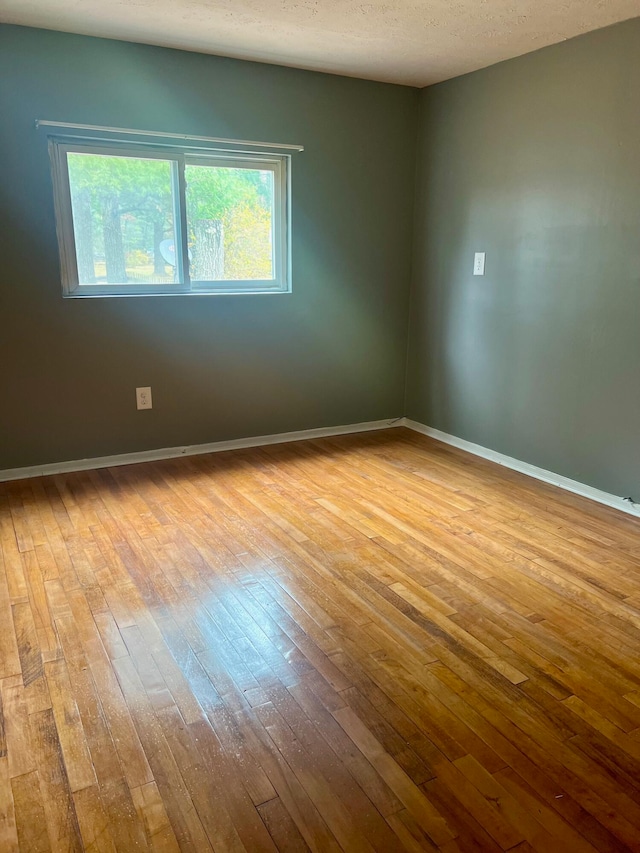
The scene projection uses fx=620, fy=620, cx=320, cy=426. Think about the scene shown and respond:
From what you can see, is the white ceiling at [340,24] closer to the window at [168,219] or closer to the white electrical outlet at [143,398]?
the window at [168,219]

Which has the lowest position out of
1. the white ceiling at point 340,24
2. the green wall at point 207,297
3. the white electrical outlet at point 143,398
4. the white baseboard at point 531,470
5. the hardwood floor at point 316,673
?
the hardwood floor at point 316,673

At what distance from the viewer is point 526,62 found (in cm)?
335

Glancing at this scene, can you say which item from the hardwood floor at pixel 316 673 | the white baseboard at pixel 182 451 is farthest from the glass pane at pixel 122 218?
the hardwood floor at pixel 316 673

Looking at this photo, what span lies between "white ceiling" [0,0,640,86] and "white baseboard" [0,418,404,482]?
2.24 meters

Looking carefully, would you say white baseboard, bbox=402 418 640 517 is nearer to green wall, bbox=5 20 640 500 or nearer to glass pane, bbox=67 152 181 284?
green wall, bbox=5 20 640 500

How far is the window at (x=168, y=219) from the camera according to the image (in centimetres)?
337

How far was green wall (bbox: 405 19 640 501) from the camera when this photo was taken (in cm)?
301

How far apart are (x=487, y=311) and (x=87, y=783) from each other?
10.7 ft

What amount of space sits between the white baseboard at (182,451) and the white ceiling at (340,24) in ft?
7.35

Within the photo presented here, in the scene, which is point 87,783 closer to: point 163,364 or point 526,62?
point 163,364

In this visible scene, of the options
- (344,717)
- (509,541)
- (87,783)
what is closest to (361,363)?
(509,541)

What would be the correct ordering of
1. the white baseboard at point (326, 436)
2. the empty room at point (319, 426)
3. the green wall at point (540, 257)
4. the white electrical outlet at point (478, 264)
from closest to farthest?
the empty room at point (319, 426) → the green wall at point (540, 257) → the white baseboard at point (326, 436) → the white electrical outlet at point (478, 264)

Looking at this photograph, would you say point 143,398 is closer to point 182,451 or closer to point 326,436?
point 182,451

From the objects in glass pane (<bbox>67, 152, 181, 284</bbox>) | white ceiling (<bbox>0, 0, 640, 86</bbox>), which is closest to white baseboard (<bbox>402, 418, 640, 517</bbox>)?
glass pane (<bbox>67, 152, 181, 284</bbox>)
